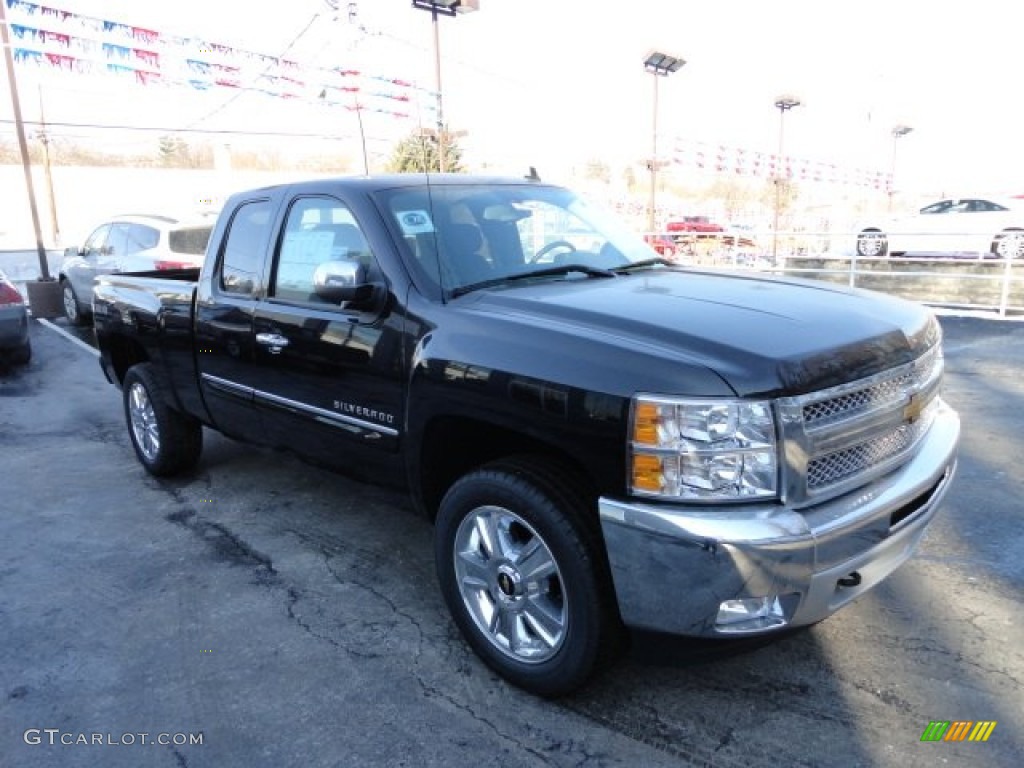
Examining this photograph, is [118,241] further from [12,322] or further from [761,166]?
[761,166]

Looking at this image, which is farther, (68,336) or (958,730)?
(68,336)

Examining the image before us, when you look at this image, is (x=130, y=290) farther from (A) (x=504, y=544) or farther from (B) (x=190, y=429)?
(A) (x=504, y=544)

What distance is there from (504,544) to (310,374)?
1345 millimetres

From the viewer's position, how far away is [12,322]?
9.05 metres

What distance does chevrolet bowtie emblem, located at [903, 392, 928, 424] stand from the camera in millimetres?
2764

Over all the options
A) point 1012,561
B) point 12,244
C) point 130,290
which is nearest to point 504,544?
point 1012,561

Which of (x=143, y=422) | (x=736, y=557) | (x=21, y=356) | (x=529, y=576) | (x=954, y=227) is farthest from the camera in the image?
(x=954, y=227)

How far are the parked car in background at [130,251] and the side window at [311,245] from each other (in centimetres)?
629

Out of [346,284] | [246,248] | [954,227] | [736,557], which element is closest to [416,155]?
[954,227]

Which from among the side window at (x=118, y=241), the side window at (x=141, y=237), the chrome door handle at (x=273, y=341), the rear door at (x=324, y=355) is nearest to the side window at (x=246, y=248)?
the rear door at (x=324, y=355)

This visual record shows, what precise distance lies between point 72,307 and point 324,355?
11540 mm

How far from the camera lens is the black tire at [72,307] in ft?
41.5

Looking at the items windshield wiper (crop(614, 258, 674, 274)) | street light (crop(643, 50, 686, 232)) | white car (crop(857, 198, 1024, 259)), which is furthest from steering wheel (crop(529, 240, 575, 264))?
street light (crop(643, 50, 686, 232))

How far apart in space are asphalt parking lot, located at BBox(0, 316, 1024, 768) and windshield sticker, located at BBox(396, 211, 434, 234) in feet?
3.93
